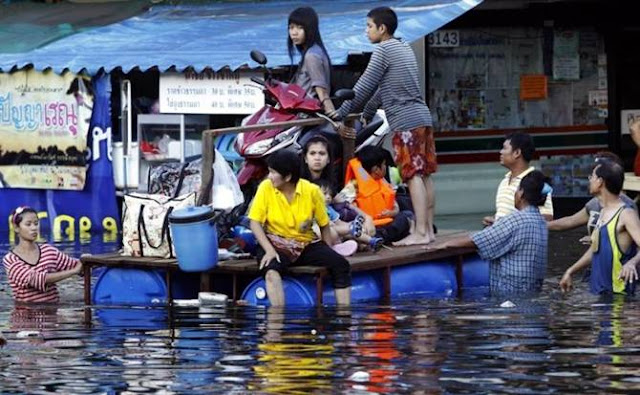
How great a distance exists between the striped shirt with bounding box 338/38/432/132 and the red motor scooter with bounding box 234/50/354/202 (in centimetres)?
22

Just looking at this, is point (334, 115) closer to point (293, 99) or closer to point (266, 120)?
point (293, 99)

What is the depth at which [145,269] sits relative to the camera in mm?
13117

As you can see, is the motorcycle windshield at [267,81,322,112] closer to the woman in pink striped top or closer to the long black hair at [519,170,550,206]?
the long black hair at [519,170,550,206]

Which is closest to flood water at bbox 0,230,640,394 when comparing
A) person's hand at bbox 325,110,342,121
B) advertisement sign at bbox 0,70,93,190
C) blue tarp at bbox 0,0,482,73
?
person's hand at bbox 325,110,342,121

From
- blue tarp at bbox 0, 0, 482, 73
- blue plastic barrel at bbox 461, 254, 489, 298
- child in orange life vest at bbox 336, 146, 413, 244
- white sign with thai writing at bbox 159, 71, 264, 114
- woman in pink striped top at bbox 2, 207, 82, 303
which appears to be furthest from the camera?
white sign with thai writing at bbox 159, 71, 264, 114

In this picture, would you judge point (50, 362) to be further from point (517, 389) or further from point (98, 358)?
point (517, 389)

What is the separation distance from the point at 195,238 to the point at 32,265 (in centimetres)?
142

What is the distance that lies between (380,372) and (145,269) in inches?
158

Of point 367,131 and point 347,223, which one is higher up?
point 367,131

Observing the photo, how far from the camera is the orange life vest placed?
13688 mm

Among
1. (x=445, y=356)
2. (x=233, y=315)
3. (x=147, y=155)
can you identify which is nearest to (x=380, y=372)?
(x=445, y=356)

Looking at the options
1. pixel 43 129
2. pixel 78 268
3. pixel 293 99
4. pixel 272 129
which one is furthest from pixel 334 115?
pixel 43 129

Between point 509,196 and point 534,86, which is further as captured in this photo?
point 534,86

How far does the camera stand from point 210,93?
18.9 m
